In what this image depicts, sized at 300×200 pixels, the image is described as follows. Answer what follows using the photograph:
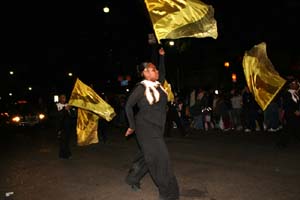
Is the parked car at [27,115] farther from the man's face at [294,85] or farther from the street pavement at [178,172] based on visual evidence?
the man's face at [294,85]

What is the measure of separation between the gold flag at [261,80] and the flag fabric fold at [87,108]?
3.58 meters

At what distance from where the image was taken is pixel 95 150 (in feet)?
41.4

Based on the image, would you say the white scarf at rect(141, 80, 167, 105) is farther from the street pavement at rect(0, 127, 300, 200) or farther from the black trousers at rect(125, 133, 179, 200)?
the street pavement at rect(0, 127, 300, 200)

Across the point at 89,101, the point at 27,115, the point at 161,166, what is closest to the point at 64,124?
the point at 89,101

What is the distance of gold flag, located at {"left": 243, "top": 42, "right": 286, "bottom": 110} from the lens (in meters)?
10.4

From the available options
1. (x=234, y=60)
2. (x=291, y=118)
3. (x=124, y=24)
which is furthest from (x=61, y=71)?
Result: (x=291, y=118)

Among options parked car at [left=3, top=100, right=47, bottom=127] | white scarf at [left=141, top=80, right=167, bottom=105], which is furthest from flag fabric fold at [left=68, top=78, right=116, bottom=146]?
parked car at [left=3, top=100, right=47, bottom=127]

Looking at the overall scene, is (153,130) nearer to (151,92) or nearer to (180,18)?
(151,92)

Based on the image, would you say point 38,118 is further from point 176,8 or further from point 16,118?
point 176,8

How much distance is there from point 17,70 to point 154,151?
55768mm

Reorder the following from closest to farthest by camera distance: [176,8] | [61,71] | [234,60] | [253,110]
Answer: [176,8], [253,110], [234,60], [61,71]

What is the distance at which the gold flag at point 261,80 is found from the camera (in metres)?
10.4

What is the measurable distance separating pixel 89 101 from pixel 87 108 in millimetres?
218

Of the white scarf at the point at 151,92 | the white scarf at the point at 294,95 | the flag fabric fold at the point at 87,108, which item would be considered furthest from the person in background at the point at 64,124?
the white scarf at the point at 294,95
